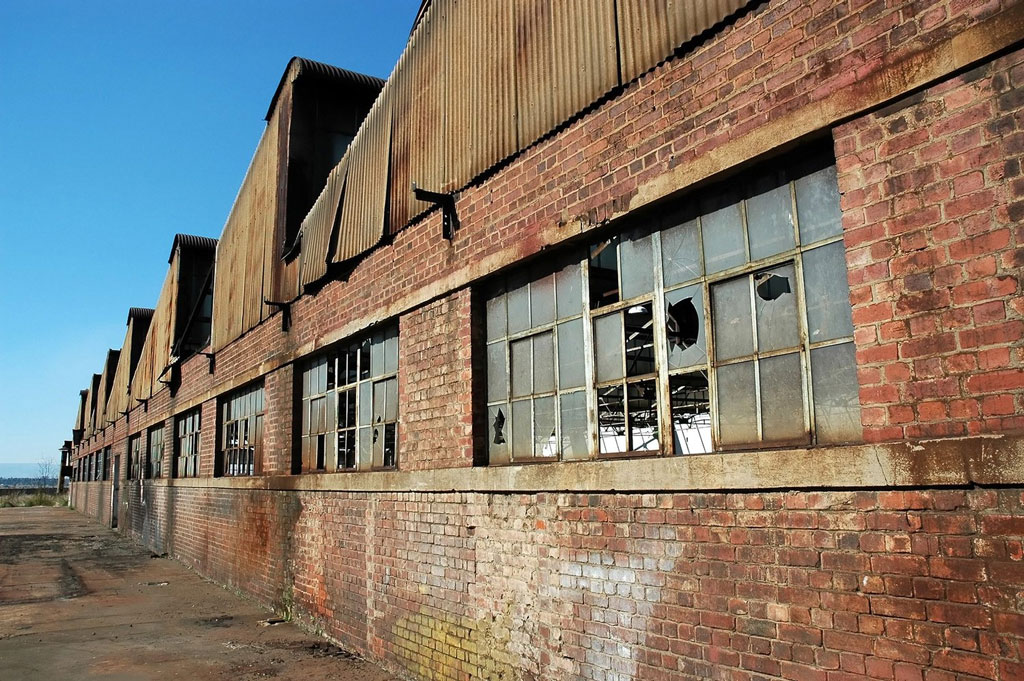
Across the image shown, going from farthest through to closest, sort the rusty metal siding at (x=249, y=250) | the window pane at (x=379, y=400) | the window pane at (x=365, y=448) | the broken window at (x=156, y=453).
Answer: the broken window at (x=156, y=453) → the rusty metal siding at (x=249, y=250) → the window pane at (x=365, y=448) → the window pane at (x=379, y=400)

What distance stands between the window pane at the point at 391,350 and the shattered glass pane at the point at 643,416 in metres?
3.49

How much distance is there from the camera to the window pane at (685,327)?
4.38 meters

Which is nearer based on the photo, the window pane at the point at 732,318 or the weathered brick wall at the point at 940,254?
the weathered brick wall at the point at 940,254

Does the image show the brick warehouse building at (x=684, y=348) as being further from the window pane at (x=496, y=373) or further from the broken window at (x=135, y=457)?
the broken window at (x=135, y=457)

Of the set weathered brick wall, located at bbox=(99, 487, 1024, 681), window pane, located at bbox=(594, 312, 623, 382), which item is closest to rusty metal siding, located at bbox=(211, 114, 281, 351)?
weathered brick wall, located at bbox=(99, 487, 1024, 681)

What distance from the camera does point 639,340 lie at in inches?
189

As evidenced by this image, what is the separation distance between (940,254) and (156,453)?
21202mm

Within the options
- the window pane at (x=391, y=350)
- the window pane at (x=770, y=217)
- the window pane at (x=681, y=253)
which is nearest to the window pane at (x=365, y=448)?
the window pane at (x=391, y=350)

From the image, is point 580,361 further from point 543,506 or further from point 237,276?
point 237,276

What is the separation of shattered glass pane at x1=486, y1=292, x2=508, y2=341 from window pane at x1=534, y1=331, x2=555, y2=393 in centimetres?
47

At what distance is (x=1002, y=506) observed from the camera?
2.88 metres

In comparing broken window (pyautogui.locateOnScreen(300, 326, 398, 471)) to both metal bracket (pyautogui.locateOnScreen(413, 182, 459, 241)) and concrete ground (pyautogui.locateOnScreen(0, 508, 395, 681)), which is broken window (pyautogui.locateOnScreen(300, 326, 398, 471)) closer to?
metal bracket (pyautogui.locateOnScreen(413, 182, 459, 241))

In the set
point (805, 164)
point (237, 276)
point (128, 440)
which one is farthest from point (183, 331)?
point (805, 164)

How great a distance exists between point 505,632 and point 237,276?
10.3 metres
